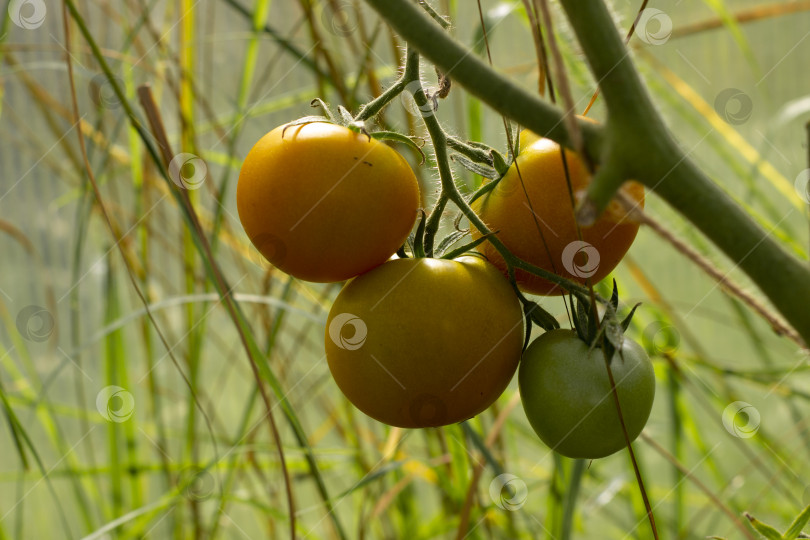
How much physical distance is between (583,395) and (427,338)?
0.05 m

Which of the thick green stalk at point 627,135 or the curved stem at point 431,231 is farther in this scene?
the curved stem at point 431,231

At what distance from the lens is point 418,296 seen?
0.77 ft

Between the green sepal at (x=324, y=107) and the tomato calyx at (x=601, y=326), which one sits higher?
the green sepal at (x=324, y=107)

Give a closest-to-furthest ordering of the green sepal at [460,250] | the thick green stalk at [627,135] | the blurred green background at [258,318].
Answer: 1. the thick green stalk at [627,135]
2. the green sepal at [460,250]
3. the blurred green background at [258,318]

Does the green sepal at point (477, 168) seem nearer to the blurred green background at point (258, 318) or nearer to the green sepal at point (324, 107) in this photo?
the green sepal at point (324, 107)

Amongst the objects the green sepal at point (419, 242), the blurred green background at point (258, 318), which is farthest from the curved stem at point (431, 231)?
the blurred green background at point (258, 318)

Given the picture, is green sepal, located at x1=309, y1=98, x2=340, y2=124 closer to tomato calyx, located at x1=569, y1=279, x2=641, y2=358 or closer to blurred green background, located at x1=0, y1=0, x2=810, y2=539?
tomato calyx, located at x1=569, y1=279, x2=641, y2=358

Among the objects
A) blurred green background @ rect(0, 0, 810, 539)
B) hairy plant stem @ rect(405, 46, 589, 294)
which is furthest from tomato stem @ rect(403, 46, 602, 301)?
blurred green background @ rect(0, 0, 810, 539)

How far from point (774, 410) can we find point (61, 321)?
4.17ft

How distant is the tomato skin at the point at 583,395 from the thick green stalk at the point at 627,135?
0.26 ft

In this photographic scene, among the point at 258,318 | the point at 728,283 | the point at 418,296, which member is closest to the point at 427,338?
the point at 418,296

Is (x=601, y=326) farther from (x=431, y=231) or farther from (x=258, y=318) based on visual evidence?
(x=258, y=318)

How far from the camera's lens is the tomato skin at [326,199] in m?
0.23

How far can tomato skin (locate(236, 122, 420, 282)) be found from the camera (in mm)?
234
